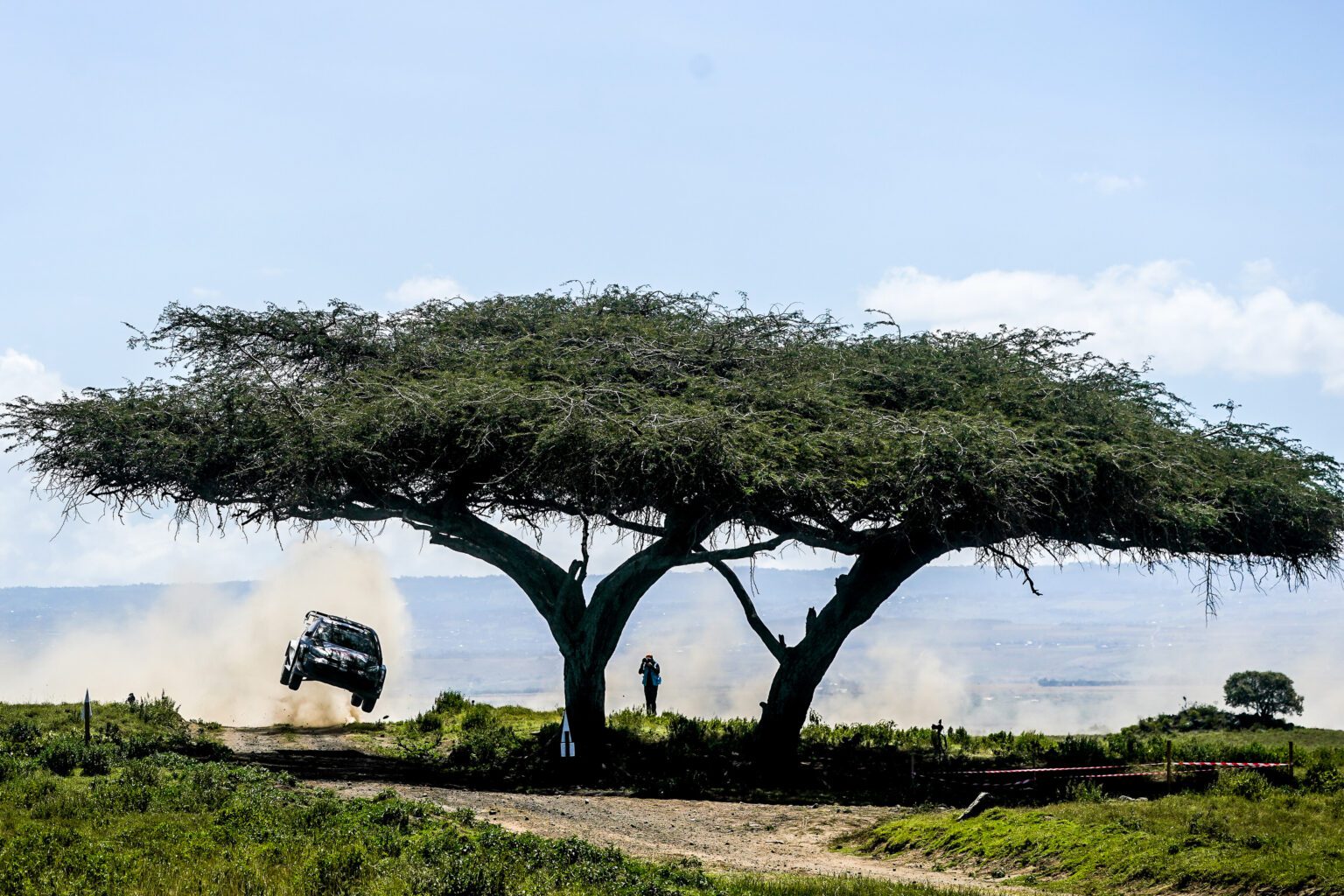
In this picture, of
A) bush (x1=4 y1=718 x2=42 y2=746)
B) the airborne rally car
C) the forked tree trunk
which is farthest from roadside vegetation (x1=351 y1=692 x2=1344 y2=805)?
bush (x1=4 y1=718 x2=42 y2=746)

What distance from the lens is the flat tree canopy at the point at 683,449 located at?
80.0 ft

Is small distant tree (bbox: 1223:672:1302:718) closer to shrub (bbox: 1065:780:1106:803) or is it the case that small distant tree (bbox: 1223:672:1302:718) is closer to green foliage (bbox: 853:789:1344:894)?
shrub (bbox: 1065:780:1106:803)

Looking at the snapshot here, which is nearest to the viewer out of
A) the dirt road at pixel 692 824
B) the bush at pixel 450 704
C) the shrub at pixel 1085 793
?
the dirt road at pixel 692 824

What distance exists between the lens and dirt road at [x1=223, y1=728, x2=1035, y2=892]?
1741 centimetres

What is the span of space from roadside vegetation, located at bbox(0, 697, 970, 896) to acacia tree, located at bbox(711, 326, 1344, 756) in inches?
386

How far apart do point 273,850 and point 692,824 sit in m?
8.24

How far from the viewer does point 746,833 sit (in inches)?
805

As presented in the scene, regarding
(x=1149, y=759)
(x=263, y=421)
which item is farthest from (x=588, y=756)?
(x=1149, y=759)

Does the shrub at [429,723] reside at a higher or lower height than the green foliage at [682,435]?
lower

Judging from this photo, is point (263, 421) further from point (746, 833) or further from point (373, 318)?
point (746, 833)

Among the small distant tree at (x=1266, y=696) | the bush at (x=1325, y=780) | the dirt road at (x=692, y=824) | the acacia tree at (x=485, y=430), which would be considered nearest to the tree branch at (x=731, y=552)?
the acacia tree at (x=485, y=430)

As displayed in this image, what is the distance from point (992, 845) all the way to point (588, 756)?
1157cm

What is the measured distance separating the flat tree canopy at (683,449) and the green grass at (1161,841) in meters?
6.48

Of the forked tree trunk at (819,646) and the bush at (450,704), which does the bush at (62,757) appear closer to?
the forked tree trunk at (819,646)
